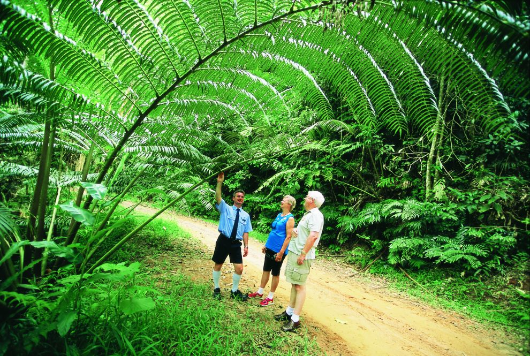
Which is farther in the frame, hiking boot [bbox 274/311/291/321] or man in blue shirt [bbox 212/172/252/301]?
man in blue shirt [bbox 212/172/252/301]

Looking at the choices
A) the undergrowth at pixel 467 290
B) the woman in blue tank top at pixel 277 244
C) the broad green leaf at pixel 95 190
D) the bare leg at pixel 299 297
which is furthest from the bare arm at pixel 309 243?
the undergrowth at pixel 467 290

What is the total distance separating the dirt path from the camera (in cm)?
290

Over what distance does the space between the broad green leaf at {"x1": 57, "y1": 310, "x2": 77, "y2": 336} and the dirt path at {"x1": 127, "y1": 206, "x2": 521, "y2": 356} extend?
2180mm

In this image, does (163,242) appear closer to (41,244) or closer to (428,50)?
(41,244)

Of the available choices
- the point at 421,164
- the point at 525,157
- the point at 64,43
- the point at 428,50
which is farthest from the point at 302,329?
the point at 525,157

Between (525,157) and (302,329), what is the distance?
5.12 m

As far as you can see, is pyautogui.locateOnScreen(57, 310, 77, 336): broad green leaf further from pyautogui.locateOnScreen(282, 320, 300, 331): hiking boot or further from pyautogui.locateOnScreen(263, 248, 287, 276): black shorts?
pyautogui.locateOnScreen(263, 248, 287, 276): black shorts

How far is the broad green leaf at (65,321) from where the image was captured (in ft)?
4.54

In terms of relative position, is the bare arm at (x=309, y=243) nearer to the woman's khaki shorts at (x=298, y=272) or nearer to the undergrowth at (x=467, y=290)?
the woman's khaki shorts at (x=298, y=272)

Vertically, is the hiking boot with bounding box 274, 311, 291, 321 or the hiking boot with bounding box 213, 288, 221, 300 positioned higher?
the hiking boot with bounding box 274, 311, 291, 321

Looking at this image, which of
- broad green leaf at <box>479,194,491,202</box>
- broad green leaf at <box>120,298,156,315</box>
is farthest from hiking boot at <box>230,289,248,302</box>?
broad green leaf at <box>479,194,491,202</box>

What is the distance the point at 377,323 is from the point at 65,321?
3.37m

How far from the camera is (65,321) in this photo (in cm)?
143

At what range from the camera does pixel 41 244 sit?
144cm
